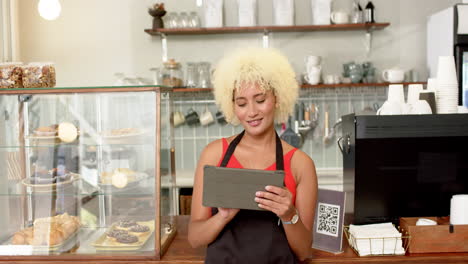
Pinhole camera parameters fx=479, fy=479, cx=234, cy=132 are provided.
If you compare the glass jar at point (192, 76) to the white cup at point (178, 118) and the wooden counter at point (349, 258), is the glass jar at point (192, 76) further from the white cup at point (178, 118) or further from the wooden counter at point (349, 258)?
the wooden counter at point (349, 258)

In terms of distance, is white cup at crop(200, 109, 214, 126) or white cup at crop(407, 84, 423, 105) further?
white cup at crop(200, 109, 214, 126)

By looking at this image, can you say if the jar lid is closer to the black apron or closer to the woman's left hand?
the black apron

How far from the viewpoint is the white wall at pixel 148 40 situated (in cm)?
430

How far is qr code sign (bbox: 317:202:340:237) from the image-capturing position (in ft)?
5.90

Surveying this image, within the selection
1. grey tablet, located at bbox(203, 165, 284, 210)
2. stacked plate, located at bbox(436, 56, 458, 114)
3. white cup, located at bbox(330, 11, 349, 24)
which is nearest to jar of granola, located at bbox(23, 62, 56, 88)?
grey tablet, located at bbox(203, 165, 284, 210)

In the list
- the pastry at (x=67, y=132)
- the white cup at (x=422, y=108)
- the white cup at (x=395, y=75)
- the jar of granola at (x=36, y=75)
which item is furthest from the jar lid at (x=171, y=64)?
the white cup at (x=422, y=108)

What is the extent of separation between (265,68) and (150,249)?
817mm

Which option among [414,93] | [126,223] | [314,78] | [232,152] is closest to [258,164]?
[232,152]

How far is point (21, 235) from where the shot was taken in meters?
1.89

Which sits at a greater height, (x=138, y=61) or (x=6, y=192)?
(x=138, y=61)

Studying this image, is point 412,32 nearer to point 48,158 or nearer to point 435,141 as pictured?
point 435,141

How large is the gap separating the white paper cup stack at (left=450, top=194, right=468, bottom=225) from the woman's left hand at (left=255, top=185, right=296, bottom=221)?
0.77 meters

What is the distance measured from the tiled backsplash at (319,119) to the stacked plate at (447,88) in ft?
7.50

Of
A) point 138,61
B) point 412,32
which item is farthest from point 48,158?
point 412,32
